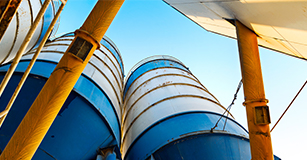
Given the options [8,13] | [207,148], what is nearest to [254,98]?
[207,148]

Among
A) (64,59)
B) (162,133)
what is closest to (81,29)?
(64,59)

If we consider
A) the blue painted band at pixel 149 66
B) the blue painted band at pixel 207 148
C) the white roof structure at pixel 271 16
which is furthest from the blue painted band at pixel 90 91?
the blue painted band at pixel 149 66

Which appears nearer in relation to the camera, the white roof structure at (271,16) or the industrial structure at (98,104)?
the industrial structure at (98,104)

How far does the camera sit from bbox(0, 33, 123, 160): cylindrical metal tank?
14.7 feet

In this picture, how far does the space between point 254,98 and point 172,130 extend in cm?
264

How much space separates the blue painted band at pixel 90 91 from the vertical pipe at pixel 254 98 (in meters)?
3.46

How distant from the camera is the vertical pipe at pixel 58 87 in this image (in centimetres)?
238

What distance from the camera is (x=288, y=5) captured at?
286 cm

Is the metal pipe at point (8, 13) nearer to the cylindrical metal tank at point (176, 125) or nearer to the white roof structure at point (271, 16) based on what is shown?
the white roof structure at point (271, 16)

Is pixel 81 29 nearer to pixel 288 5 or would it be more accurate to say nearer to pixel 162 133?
pixel 288 5

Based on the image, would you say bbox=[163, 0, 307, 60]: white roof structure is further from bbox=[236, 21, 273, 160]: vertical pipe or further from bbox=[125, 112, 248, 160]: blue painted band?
bbox=[125, 112, 248, 160]: blue painted band

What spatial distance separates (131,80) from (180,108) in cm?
419

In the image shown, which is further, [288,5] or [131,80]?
[131,80]

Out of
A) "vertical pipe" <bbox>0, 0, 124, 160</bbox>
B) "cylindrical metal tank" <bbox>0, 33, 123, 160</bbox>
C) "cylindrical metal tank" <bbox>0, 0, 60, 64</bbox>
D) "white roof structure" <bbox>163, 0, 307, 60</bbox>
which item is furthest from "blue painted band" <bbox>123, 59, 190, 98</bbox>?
"vertical pipe" <bbox>0, 0, 124, 160</bbox>
